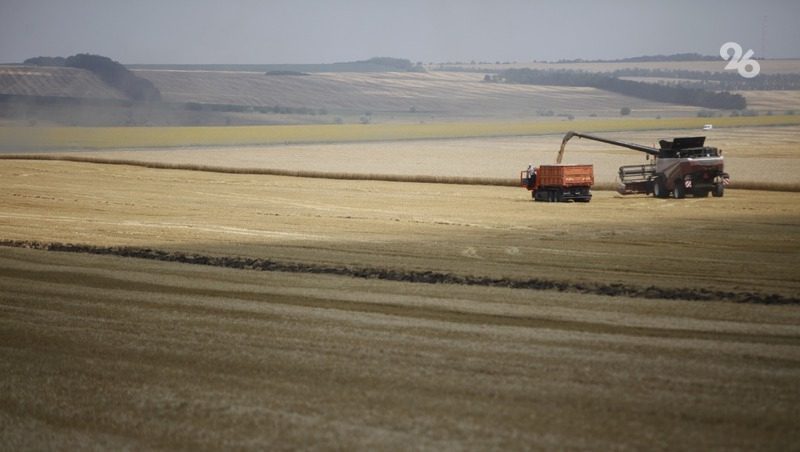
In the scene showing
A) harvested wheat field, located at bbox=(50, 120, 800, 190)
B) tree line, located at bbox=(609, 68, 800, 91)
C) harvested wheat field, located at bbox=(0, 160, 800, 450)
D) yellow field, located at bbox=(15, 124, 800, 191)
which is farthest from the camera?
tree line, located at bbox=(609, 68, 800, 91)

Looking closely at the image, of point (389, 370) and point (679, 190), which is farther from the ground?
point (389, 370)

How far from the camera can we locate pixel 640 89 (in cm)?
17000

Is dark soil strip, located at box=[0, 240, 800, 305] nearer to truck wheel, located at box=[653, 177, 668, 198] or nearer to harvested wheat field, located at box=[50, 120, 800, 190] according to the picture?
truck wheel, located at box=[653, 177, 668, 198]

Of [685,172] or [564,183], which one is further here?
[685,172]

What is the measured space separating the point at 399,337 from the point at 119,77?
135 meters

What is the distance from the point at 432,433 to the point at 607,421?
1338 millimetres

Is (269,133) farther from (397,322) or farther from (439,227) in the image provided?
(397,322)

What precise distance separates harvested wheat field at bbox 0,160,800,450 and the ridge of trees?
118 m

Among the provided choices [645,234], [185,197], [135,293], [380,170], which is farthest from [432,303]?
[380,170]

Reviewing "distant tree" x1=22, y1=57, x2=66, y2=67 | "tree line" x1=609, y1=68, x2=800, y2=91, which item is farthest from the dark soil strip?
"tree line" x1=609, y1=68, x2=800, y2=91

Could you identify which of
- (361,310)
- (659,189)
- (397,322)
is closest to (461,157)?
(659,189)

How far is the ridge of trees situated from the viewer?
460 feet

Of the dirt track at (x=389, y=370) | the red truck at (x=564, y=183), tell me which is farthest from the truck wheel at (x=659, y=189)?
the dirt track at (x=389, y=370)

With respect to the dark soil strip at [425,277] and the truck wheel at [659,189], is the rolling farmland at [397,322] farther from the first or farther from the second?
the truck wheel at [659,189]
